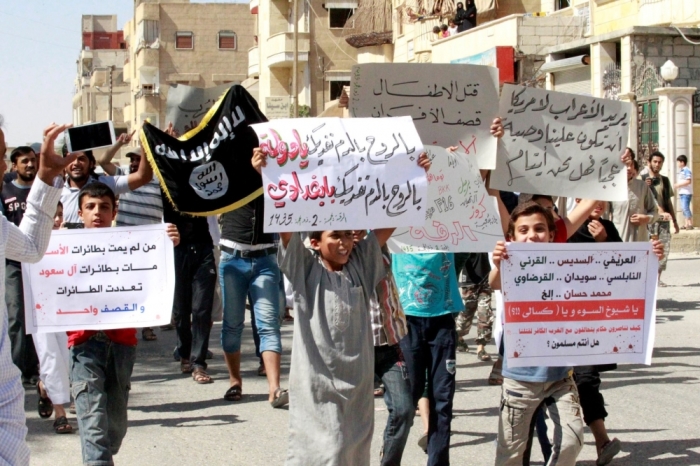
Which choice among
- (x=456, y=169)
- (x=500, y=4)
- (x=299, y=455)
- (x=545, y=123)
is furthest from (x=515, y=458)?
(x=500, y=4)

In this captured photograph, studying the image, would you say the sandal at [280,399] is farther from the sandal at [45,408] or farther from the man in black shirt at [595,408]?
the man in black shirt at [595,408]

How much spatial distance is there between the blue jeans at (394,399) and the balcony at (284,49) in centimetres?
4649

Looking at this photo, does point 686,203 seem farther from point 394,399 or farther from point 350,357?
point 350,357

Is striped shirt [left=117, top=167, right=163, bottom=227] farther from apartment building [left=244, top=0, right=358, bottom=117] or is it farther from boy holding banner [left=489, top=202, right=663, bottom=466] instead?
apartment building [left=244, top=0, right=358, bottom=117]

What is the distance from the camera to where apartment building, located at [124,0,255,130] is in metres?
75.0

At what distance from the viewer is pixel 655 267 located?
5.53 m

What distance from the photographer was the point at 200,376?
28.8 ft

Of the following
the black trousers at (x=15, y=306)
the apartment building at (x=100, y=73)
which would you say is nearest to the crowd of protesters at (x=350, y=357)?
the black trousers at (x=15, y=306)

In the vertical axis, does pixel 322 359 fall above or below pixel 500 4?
below

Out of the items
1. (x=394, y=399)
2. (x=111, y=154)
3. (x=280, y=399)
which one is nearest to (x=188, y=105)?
(x=111, y=154)

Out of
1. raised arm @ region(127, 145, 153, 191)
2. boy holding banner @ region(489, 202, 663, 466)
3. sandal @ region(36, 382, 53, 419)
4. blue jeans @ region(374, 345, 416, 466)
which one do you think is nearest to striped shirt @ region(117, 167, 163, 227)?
sandal @ region(36, 382, 53, 419)

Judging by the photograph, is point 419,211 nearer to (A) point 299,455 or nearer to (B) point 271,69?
(A) point 299,455

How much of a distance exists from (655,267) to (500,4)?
101 ft

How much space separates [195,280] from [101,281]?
337 centimetres
